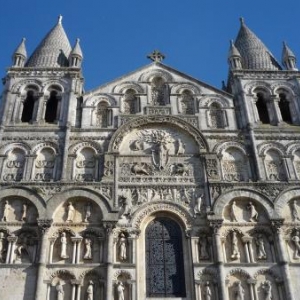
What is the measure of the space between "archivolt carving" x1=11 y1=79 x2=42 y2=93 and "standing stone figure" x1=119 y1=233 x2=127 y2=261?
8.52 meters

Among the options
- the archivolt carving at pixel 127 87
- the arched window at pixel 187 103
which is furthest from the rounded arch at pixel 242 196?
the archivolt carving at pixel 127 87

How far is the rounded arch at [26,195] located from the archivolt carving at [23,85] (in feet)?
18.7

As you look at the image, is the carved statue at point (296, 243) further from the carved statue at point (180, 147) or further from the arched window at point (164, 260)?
the carved statue at point (180, 147)

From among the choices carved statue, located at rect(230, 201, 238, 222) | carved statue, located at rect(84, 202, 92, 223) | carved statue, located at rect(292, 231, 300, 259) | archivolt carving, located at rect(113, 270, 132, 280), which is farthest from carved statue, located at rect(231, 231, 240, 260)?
carved statue, located at rect(84, 202, 92, 223)

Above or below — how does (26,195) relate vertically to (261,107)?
below

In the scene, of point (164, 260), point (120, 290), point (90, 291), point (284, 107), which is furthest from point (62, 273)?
point (284, 107)

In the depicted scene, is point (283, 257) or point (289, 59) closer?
point (283, 257)

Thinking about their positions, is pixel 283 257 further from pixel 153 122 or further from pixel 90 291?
pixel 153 122

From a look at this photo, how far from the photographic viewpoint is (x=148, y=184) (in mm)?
18328

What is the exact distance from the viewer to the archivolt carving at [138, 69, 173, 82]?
22.3 meters

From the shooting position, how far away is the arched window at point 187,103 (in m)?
21.3

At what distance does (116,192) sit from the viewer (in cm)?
1797

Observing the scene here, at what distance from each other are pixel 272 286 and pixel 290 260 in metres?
1.22

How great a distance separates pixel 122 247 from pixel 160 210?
2.04 m
